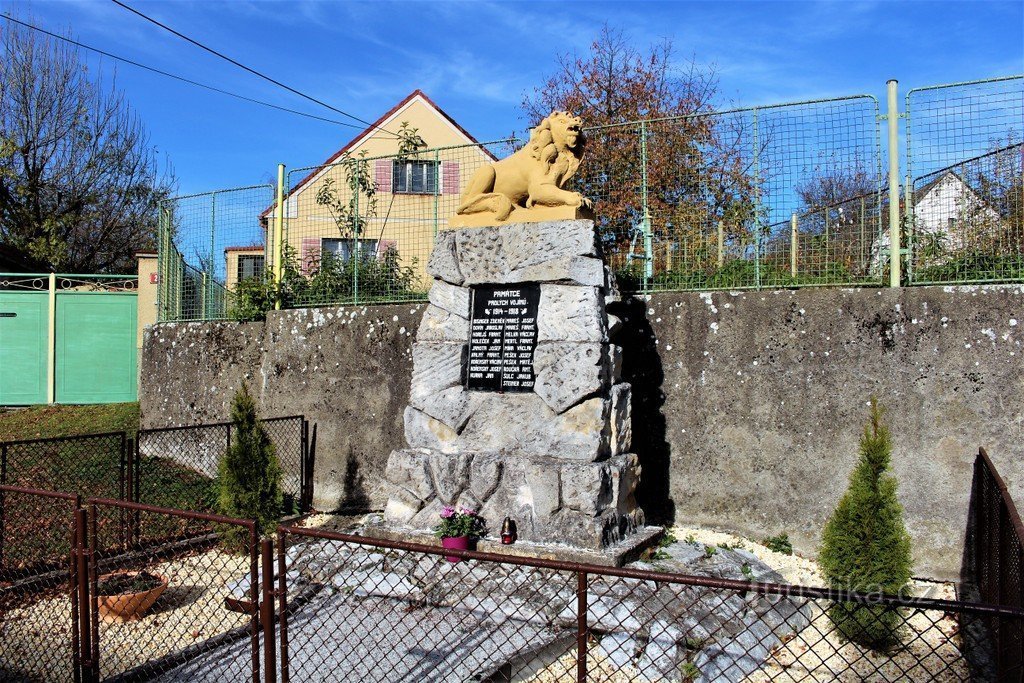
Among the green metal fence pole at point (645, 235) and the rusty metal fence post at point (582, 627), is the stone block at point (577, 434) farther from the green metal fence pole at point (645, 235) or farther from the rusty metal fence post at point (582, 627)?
the rusty metal fence post at point (582, 627)

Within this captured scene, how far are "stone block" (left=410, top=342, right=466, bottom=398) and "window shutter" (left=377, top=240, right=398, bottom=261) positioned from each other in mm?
2359

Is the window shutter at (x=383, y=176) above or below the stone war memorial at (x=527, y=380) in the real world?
above

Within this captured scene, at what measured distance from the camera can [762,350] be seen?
6609 millimetres

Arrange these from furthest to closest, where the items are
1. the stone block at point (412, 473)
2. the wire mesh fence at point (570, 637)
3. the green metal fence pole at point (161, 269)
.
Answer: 1. the green metal fence pole at point (161, 269)
2. the stone block at point (412, 473)
3. the wire mesh fence at point (570, 637)

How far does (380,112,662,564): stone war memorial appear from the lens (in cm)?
583

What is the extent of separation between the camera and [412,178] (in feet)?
30.2

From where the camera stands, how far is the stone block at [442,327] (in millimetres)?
6574

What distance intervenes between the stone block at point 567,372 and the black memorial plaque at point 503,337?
0.14 m

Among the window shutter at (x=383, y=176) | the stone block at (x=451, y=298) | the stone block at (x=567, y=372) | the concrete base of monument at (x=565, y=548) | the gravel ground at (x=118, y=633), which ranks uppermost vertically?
the window shutter at (x=383, y=176)

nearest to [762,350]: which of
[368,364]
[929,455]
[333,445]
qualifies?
[929,455]

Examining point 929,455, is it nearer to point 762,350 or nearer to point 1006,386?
point 1006,386

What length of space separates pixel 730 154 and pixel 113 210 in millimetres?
16505

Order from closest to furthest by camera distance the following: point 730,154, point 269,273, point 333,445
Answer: point 730,154 → point 333,445 → point 269,273

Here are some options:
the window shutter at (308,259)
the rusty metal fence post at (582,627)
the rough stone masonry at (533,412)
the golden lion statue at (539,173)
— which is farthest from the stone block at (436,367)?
the rusty metal fence post at (582,627)
